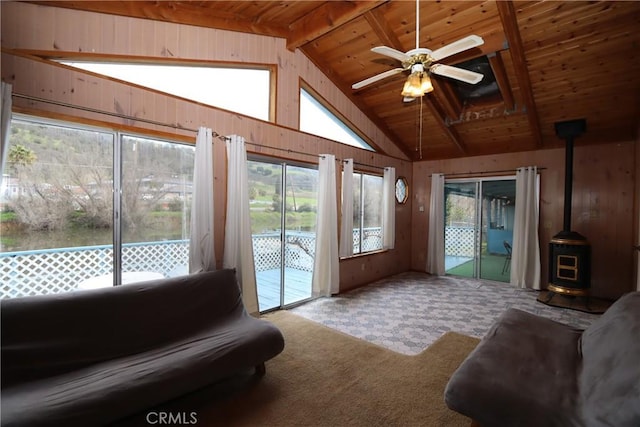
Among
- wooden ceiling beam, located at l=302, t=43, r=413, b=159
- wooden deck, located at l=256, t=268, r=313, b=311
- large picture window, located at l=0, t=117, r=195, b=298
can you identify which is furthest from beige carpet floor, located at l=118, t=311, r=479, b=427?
wooden ceiling beam, located at l=302, t=43, r=413, b=159

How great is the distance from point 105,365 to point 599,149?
6.46 m

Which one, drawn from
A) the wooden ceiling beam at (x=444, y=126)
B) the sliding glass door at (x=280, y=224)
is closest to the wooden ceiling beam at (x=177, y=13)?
the sliding glass door at (x=280, y=224)

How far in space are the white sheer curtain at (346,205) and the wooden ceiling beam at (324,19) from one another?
177 centimetres

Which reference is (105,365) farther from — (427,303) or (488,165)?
(488,165)

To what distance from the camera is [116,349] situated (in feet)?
6.37

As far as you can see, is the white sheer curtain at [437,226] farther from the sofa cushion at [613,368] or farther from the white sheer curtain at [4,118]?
the white sheer curtain at [4,118]

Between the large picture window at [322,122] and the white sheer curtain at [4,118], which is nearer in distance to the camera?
the white sheer curtain at [4,118]

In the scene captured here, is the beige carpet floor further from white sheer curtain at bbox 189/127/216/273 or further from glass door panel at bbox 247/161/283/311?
glass door panel at bbox 247/161/283/311

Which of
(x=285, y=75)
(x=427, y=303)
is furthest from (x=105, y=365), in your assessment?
(x=427, y=303)

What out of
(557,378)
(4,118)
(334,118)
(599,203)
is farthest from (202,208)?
(599,203)

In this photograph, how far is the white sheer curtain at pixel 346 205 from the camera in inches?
179

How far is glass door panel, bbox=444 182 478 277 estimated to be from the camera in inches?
225

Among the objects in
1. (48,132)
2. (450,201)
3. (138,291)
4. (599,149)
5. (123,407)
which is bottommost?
(123,407)

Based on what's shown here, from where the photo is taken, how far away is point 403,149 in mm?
6000
